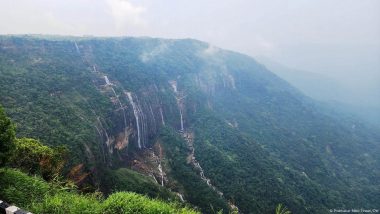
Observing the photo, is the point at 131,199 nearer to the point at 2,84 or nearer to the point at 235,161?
the point at 2,84

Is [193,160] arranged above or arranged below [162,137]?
below

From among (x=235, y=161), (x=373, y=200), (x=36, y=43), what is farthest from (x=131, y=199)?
(x=373, y=200)

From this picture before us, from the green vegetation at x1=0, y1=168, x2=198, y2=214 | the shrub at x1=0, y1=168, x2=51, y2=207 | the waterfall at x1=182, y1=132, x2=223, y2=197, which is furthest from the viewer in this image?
the waterfall at x1=182, y1=132, x2=223, y2=197

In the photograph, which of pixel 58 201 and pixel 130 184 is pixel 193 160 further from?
pixel 58 201

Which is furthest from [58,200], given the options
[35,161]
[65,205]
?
[35,161]

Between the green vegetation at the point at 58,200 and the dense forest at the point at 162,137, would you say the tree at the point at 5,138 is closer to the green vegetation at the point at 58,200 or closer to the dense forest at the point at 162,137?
the green vegetation at the point at 58,200

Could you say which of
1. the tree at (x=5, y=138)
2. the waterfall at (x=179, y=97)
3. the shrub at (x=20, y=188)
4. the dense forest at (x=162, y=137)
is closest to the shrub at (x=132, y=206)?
the dense forest at (x=162, y=137)

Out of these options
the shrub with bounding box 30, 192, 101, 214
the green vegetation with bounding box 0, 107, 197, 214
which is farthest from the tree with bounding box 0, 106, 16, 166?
the shrub with bounding box 30, 192, 101, 214

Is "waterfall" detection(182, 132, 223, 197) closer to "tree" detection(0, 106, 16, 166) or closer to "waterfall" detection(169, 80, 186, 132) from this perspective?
"waterfall" detection(169, 80, 186, 132)

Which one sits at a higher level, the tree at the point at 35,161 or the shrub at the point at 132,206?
the shrub at the point at 132,206
